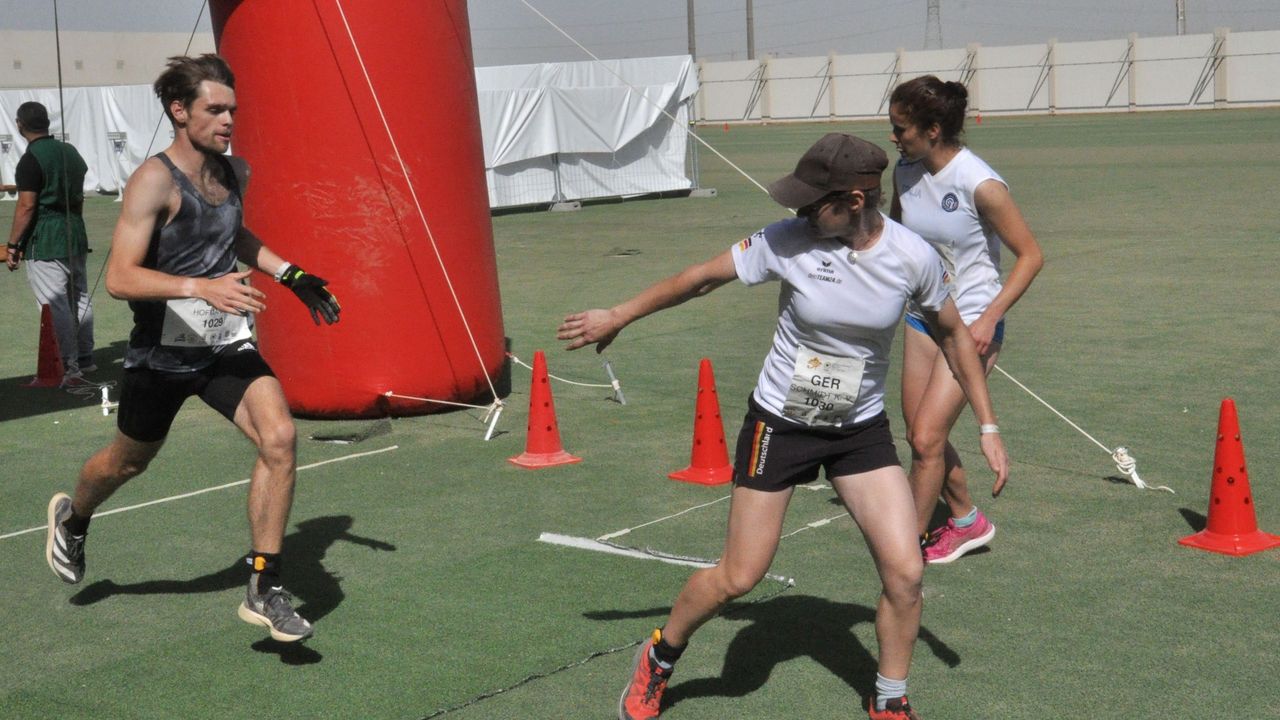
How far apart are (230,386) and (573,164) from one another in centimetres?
2194

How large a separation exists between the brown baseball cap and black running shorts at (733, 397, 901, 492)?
0.66 meters

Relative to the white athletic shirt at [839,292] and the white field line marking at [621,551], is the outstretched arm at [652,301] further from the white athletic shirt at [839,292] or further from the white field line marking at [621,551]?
the white field line marking at [621,551]

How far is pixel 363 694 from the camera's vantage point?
4719 mm

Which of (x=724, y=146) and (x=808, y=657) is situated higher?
(x=724, y=146)

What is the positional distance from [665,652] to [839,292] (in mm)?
1273

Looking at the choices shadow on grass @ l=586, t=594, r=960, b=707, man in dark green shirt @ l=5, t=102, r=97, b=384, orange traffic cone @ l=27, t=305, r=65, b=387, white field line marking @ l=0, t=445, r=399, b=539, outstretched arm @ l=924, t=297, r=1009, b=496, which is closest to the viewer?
outstretched arm @ l=924, t=297, r=1009, b=496

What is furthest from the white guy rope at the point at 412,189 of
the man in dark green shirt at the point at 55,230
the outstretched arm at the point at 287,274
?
the outstretched arm at the point at 287,274

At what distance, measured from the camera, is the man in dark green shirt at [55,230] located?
10.6 m

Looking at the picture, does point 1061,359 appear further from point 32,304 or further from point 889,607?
point 32,304

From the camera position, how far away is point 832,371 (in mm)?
4176

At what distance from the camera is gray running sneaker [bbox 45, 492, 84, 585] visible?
227 inches

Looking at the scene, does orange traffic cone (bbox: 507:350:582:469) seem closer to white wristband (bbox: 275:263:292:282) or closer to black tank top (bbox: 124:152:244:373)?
white wristband (bbox: 275:263:292:282)

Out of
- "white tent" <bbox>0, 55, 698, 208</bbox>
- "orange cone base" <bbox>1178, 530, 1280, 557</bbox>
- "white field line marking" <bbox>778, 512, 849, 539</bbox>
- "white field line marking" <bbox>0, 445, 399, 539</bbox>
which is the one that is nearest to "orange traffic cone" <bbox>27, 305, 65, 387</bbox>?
"white field line marking" <bbox>0, 445, 399, 539</bbox>

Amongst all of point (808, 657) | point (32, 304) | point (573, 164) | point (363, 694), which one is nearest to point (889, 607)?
point (808, 657)
